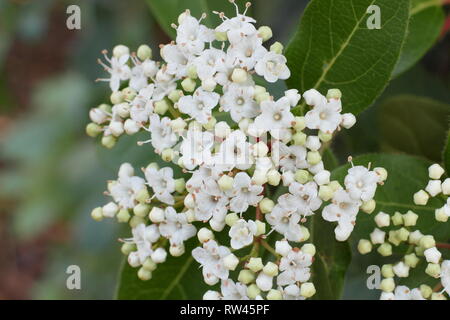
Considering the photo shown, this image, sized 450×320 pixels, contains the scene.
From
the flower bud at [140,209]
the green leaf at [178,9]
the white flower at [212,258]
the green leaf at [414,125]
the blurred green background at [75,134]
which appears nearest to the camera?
the white flower at [212,258]

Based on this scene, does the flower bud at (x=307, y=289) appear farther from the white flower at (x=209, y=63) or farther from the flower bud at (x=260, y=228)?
the white flower at (x=209, y=63)

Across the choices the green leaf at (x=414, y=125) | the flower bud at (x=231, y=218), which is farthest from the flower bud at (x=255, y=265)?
the green leaf at (x=414, y=125)

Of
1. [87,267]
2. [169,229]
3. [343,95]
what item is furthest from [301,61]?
[87,267]

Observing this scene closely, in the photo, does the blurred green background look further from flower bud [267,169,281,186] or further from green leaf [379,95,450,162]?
flower bud [267,169,281,186]

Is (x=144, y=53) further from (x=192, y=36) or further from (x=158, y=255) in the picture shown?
(x=158, y=255)

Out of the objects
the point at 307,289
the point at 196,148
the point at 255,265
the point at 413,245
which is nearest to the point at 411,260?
the point at 413,245
